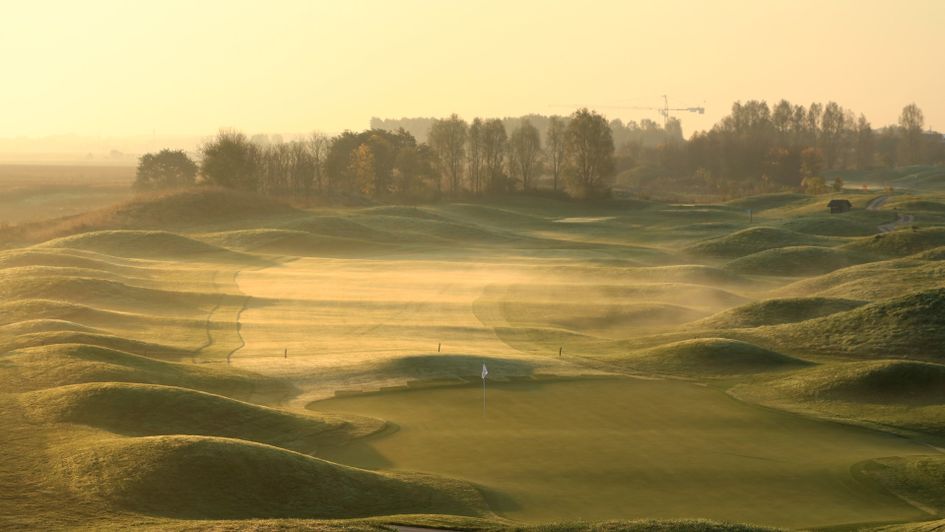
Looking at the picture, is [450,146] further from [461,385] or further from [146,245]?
[461,385]

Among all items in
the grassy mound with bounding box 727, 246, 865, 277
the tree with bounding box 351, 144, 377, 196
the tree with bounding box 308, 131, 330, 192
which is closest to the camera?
the grassy mound with bounding box 727, 246, 865, 277

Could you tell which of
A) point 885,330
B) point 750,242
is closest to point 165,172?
point 750,242

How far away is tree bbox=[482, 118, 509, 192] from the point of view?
15825 centimetres

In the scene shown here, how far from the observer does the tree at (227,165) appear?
13100 cm

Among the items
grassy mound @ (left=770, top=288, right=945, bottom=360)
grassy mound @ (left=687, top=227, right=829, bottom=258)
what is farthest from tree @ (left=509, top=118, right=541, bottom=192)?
grassy mound @ (left=770, top=288, right=945, bottom=360)

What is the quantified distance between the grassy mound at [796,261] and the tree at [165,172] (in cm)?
8573

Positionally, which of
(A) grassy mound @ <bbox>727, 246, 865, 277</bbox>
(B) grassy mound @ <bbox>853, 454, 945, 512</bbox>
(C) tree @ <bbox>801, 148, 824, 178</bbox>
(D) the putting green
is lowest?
(B) grassy mound @ <bbox>853, 454, 945, 512</bbox>

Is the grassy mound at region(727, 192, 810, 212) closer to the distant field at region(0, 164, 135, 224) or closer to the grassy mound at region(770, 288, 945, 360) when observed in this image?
the grassy mound at region(770, 288, 945, 360)

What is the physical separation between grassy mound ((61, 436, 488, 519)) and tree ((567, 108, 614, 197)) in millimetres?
124331

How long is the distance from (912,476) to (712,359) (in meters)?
18.0

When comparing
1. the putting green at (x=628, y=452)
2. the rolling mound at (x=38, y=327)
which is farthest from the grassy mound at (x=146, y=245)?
the putting green at (x=628, y=452)

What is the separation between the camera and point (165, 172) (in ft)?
469

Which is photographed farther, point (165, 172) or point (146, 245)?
point (165, 172)

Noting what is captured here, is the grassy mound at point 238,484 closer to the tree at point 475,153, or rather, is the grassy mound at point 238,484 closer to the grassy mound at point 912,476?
the grassy mound at point 912,476
